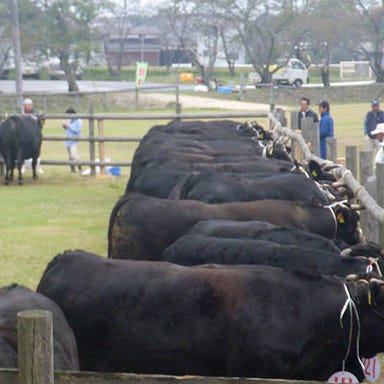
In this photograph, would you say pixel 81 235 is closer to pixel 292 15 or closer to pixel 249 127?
pixel 249 127

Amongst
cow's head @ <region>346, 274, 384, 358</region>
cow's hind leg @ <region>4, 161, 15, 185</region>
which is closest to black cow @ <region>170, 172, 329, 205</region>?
cow's head @ <region>346, 274, 384, 358</region>

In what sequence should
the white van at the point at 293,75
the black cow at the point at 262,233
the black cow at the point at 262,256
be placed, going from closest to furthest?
1. the black cow at the point at 262,256
2. the black cow at the point at 262,233
3. the white van at the point at 293,75

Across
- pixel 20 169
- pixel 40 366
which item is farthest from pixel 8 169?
pixel 40 366

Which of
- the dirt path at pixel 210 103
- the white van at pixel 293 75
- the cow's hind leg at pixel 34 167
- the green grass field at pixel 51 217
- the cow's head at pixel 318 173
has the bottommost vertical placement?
the green grass field at pixel 51 217

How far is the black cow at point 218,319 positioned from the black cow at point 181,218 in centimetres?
198

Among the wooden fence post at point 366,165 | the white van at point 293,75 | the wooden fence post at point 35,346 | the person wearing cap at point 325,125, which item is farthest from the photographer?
the white van at point 293,75

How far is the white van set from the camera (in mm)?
55281

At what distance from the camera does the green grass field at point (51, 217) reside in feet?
39.2

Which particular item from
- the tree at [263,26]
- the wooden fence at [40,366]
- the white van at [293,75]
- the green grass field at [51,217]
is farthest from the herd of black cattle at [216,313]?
the tree at [263,26]

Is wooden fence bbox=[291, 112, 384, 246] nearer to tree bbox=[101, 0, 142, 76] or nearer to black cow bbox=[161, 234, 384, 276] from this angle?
black cow bbox=[161, 234, 384, 276]

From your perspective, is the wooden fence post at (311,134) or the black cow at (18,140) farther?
→ the black cow at (18,140)

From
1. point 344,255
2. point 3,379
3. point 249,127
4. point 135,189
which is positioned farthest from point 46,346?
point 249,127

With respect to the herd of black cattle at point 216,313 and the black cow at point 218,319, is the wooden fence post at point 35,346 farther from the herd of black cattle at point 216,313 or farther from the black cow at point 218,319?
the black cow at point 218,319

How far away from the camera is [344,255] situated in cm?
654
